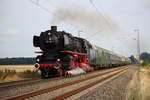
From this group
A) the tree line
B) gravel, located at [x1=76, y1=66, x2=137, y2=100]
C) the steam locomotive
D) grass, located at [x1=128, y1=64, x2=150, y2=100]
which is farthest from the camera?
the tree line

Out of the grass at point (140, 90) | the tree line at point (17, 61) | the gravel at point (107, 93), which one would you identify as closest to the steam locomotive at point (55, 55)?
the gravel at point (107, 93)

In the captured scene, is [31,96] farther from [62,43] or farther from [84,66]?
[84,66]

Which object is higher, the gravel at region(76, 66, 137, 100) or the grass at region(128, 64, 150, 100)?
the grass at region(128, 64, 150, 100)

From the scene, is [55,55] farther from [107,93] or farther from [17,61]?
[17,61]

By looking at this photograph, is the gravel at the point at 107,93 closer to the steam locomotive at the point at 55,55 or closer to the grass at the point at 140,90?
the grass at the point at 140,90

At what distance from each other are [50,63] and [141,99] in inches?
410

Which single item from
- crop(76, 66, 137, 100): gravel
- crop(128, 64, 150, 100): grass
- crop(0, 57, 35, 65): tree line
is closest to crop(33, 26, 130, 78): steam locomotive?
crop(76, 66, 137, 100): gravel

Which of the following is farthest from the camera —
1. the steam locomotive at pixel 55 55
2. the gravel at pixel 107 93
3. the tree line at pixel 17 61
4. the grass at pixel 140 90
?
the tree line at pixel 17 61

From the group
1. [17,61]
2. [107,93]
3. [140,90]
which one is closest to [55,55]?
[107,93]

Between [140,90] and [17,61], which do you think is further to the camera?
[17,61]

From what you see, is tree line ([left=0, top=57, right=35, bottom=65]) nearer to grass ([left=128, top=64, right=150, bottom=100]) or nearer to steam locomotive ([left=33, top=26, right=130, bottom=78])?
steam locomotive ([left=33, top=26, right=130, bottom=78])

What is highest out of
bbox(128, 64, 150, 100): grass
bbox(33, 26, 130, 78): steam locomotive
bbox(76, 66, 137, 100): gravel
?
bbox(33, 26, 130, 78): steam locomotive

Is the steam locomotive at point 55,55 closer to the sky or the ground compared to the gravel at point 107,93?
closer to the sky

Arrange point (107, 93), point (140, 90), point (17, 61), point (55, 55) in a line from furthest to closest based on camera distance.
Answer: point (17, 61) < point (55, 55) < point (107, 93) < point (140, 90)
